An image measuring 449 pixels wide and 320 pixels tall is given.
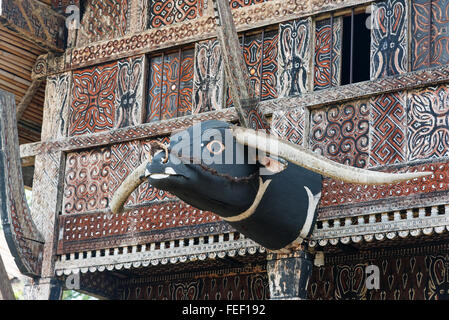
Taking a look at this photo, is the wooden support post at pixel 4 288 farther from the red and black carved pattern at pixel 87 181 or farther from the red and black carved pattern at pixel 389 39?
the red and black carved pattern at pixel 389 39

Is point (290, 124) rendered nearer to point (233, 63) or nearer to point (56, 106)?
point (233, 63)

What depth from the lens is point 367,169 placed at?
9.65 metres

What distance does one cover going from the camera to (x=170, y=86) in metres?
11.3

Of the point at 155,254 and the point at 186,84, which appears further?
the point at 186,84

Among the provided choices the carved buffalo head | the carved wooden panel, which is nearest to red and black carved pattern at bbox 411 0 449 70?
the carved buffalo head

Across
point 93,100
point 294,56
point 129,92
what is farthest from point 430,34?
point 93,100

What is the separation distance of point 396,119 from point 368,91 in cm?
37

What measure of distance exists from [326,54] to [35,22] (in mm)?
3240

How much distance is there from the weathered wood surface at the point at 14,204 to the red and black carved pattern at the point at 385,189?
10.1 feet
